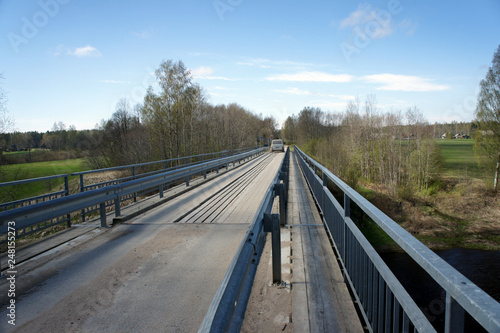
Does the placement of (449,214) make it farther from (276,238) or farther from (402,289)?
(402,289)

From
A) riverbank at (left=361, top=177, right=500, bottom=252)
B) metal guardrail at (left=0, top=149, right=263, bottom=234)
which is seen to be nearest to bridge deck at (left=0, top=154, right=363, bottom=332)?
metal guardrail at (left=0, top=149, right=263, bottom=234)

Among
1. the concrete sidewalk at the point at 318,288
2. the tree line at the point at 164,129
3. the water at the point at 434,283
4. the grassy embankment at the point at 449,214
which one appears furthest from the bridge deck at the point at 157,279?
the tree line at the point at 164,129

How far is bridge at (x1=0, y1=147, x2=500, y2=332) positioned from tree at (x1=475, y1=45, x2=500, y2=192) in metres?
40.3

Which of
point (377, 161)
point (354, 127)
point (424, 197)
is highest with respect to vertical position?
point (354, 127)

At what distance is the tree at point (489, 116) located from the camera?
119 ft

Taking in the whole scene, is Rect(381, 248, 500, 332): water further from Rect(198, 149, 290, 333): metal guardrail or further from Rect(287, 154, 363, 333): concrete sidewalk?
Rect(198, 149, 290, 333): metal guardrail

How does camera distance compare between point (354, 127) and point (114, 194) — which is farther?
point (354, 127)

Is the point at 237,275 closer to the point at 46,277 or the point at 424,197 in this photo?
the point at 46,277

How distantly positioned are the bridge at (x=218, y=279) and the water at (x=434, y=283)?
436 inches

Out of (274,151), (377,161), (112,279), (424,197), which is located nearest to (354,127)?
(377,161)

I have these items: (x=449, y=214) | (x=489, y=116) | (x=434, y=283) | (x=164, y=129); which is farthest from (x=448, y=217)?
(x=164, y=129)

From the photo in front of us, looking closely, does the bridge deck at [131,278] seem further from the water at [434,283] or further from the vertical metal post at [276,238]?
the water at [434,283]

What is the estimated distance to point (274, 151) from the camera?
50.7 m

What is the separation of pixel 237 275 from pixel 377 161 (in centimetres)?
4877
